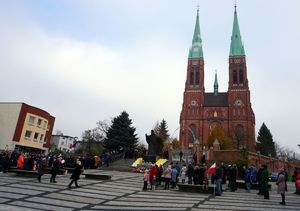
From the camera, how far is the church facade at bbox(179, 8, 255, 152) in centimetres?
7862

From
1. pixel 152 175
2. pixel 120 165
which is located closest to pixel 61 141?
pixel 120 165

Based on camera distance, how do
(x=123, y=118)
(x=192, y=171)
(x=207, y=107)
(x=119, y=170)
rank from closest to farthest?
(x=192, y=171) → (x=119, y=170) → (x=123, y=118) → (x=207, y=107)

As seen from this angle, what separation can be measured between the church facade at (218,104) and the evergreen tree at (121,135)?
104 ft

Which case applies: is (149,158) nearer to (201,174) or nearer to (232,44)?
(201,174)

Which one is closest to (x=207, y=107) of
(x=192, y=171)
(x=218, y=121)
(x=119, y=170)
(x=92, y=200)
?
(x=218, y=121)

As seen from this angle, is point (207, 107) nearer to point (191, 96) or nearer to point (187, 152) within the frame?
point (191, 96)

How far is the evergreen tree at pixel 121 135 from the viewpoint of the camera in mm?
45875

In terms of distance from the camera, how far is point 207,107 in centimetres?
8375

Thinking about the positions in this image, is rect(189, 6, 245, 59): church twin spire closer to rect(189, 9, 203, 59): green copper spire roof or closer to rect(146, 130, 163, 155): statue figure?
rect(189, 9, 203, 59): green copper spire roof

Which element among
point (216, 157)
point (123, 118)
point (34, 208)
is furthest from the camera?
point (123, 118)

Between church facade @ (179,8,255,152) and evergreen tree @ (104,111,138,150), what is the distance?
104 ft

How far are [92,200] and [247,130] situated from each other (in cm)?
7310

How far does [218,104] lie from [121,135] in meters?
46.3

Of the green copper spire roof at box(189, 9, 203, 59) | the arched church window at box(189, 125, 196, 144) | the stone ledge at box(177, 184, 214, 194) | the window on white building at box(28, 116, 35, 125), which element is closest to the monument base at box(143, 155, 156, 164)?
the stone ledge at box(177, 184, 214, 194)
